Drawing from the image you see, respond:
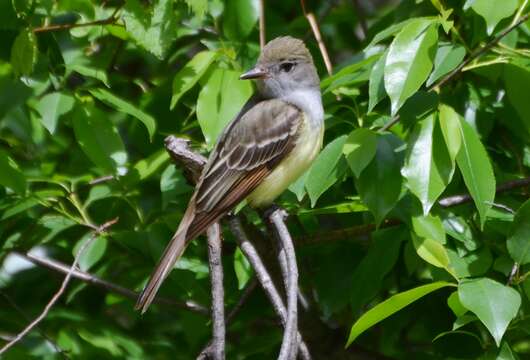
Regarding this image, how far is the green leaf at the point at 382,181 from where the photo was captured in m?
3.29

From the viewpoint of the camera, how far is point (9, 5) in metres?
3.72

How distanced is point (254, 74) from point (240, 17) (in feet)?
1.07

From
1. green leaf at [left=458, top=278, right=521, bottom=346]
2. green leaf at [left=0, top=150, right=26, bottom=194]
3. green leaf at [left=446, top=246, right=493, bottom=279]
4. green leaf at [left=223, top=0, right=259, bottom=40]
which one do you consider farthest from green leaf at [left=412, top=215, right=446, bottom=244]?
green leaf at [left=0, top=150, right=26, bottom=194]

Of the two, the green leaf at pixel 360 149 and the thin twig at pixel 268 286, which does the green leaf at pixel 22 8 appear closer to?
the thin twig at pixel 268 286

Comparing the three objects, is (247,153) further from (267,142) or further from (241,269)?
(241,269)

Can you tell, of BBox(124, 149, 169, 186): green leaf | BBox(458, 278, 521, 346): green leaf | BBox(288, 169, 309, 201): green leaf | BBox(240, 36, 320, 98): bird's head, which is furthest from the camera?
BBox(240, 36, 320, 98): bird's head

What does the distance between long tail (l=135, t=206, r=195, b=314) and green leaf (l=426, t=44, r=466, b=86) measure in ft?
3.43

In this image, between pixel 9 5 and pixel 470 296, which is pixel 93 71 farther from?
pixel 470 296

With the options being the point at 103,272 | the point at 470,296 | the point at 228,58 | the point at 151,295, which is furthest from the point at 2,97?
the point at 103,272

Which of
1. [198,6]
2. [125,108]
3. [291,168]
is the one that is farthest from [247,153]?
[198,6]

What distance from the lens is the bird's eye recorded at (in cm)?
433

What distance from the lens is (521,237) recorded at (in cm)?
324

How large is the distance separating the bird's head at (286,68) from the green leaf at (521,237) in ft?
4.46

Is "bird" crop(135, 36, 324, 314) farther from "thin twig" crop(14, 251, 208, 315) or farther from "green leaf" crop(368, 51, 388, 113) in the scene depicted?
"green leaf" crop(368, 51, 388, 113)
